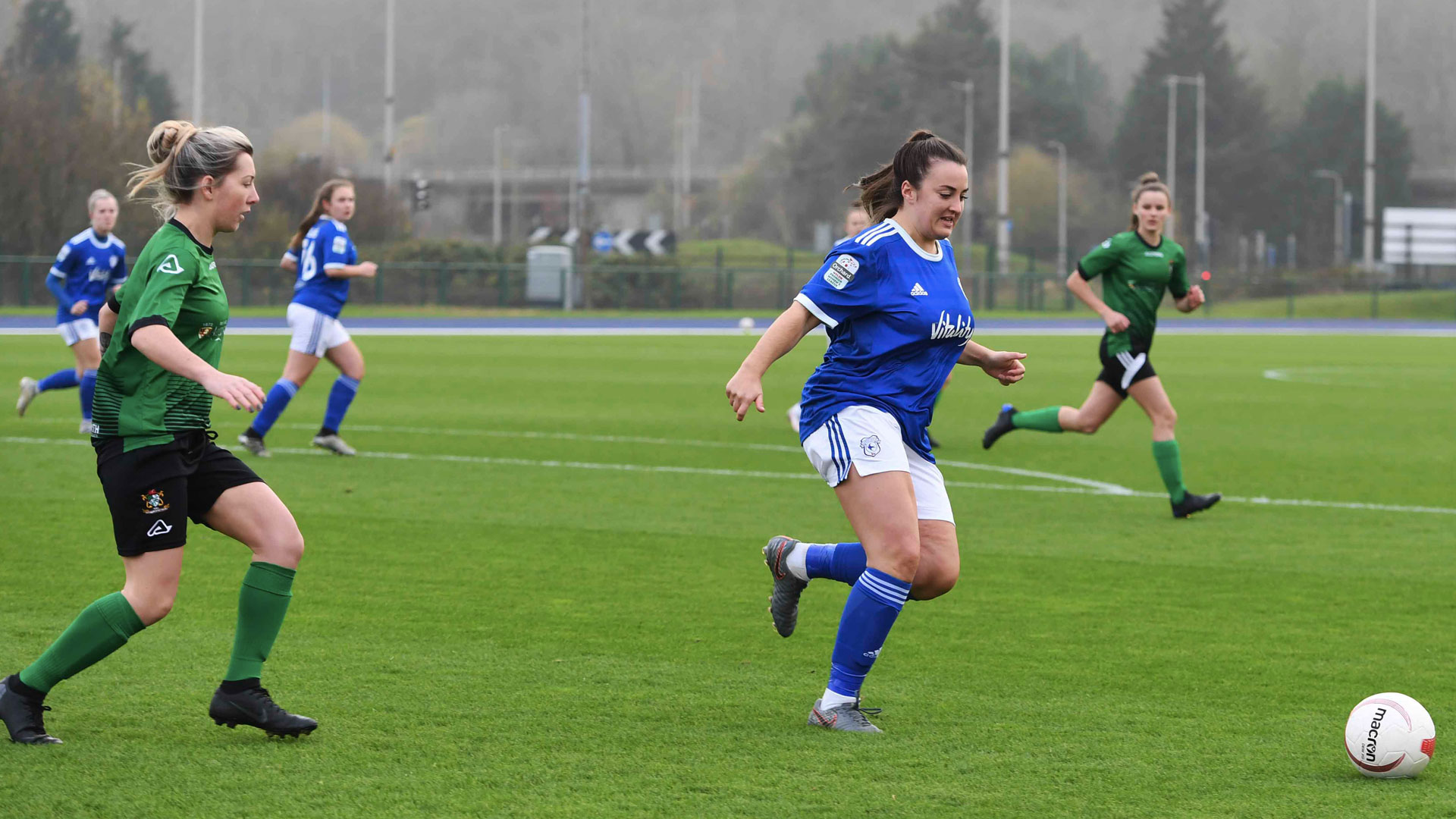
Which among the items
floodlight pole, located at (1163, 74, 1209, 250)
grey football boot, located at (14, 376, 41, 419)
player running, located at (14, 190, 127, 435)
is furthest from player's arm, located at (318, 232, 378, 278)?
floodlight pole, located at (1163, 74, 1209, 250)

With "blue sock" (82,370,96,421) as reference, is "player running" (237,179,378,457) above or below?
above

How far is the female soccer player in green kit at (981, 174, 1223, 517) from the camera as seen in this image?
33.5ft

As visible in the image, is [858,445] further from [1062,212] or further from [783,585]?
[1062,212]

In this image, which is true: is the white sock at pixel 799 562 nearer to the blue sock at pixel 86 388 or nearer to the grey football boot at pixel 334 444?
the grey football boot at pixel 334 444

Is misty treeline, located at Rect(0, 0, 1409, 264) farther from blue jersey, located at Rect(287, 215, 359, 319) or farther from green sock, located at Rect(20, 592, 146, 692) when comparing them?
green sock, located at Rect(20, 592, 146, 692)

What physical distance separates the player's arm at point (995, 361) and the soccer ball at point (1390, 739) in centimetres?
156

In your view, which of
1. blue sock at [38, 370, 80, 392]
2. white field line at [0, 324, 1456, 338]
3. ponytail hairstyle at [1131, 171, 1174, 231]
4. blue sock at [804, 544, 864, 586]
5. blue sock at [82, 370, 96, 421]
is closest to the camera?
blue sock at [804, 544, 864, 586]

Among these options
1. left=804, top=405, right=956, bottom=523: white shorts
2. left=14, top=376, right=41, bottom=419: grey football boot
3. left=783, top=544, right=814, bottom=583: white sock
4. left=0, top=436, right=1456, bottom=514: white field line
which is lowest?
left=0, top=436, right=1456, bottom=514: white field line

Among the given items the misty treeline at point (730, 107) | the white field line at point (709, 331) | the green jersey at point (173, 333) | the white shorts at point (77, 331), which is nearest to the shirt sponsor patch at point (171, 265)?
the green jersey at point (173, 333)

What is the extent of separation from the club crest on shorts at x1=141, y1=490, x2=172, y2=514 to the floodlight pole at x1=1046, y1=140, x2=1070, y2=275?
64.2 m

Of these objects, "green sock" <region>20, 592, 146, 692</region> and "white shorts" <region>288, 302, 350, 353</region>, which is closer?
"green sock" <region>20, 592, 146, 692</region>

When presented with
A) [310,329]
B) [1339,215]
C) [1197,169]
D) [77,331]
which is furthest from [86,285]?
[1339,215]

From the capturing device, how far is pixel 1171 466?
1028 centimetres

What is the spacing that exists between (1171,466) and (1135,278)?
1178 mm
